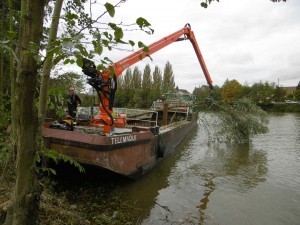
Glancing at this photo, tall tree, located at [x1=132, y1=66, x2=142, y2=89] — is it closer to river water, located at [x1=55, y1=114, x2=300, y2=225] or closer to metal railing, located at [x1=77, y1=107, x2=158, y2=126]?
metal railing, located at [x1=77, y1=107, x2=158, y2=126]

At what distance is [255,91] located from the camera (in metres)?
61.2

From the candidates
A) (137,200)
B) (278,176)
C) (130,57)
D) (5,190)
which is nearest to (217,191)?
(137,200)

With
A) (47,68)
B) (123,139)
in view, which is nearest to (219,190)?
(123,139)

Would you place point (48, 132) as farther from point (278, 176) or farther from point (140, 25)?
point (278, 176)

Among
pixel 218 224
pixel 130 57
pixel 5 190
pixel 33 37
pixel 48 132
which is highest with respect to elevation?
pixel 130 57

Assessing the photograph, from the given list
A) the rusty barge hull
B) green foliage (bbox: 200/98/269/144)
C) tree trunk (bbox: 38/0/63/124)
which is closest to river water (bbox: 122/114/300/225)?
the rusty barge hull

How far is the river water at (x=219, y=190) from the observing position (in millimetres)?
5986

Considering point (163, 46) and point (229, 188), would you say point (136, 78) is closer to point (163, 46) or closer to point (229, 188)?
point (163, 46)

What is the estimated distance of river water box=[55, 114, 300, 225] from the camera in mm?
5986

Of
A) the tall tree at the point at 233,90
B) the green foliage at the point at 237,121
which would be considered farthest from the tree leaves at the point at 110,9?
the tall tree at the point at 233,90

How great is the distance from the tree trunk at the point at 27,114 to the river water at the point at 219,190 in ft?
11.5

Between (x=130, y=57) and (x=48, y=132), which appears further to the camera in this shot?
(x=130, y=57)

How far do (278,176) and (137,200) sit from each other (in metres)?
5.68

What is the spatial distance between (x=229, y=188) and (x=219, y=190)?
0.42 meters
